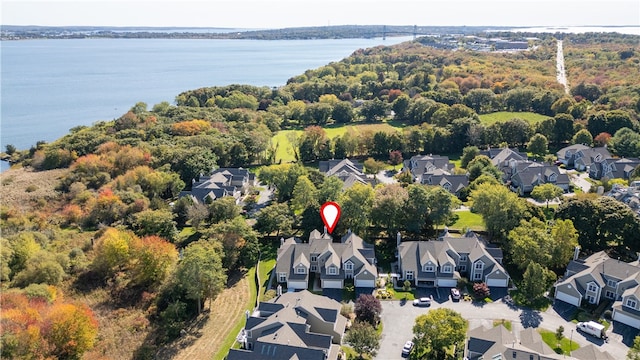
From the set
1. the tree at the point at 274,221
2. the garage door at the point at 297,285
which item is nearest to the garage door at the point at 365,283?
the garage door at the point at 297,285

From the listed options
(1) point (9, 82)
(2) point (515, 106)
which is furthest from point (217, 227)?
(1) point (9, 82)

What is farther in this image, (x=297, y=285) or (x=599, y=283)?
(x=297, y=285)

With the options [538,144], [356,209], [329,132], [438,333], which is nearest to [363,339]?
[438,333]

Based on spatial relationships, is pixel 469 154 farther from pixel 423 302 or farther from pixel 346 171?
pixel 423 302

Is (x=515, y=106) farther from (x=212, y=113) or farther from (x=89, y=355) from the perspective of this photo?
(x=89, y=355)

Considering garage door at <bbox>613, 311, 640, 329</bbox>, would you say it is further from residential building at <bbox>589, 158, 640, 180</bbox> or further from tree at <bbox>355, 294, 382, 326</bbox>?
residential building at <bbox>589, 158, 640, 180</bbox>

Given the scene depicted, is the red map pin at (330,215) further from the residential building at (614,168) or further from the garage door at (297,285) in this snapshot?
the residential building at (614,168)
